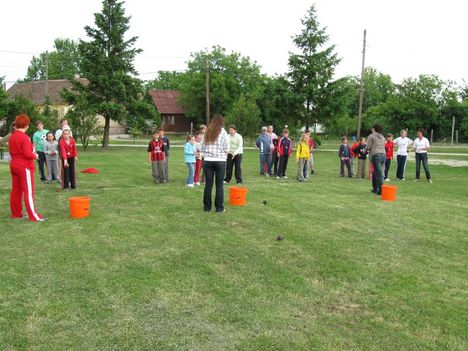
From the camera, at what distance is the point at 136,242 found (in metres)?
7.01

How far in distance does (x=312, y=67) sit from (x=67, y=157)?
89.6 ft

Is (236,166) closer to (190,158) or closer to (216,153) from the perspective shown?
(190,158)

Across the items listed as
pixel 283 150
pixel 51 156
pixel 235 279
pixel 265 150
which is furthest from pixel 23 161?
pixel 265 150

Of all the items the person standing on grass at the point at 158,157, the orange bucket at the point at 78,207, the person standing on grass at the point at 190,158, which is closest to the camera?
the orange bucket at the point at 78,207

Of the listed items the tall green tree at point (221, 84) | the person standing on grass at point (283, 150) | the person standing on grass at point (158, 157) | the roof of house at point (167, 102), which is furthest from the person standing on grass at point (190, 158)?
the roof of house at point (167, 102)

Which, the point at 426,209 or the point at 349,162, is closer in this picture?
the point at 426,209

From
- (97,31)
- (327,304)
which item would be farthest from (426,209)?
(97,31)

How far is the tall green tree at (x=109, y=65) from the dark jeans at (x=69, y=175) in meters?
22.5

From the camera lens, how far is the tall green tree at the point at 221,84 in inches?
2313

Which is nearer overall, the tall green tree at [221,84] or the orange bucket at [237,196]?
the orange bucket at [237,196]

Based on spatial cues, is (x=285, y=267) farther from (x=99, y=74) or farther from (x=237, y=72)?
(x=237, y=72)

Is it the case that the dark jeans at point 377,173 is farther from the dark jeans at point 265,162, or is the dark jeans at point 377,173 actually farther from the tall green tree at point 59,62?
the tall green tree at point 59,62

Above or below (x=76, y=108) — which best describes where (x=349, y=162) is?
below

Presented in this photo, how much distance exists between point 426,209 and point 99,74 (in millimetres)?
29340
